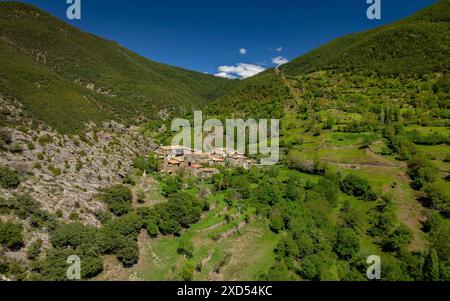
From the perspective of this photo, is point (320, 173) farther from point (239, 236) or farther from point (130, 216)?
point (130, 216)

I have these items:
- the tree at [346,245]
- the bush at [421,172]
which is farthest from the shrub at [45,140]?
the bush at [421,172]

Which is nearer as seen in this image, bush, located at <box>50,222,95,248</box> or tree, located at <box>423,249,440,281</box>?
bush, located at <box>50,222,95,248</box>

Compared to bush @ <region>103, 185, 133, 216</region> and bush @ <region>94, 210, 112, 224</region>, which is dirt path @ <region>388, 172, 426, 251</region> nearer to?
bush @ <region>103, 185, 133, 216</region>

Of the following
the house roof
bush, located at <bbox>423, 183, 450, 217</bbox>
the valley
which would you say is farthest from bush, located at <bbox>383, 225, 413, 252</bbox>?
the house roof

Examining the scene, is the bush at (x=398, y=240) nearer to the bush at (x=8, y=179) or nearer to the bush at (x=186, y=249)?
the bush at (x=186, y=249)

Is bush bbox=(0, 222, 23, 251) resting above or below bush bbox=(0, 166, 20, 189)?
below

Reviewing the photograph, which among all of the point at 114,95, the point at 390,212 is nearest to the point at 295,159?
the point at 390,212
